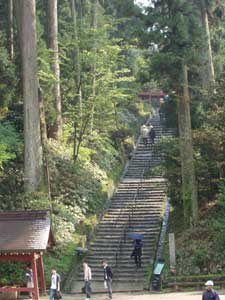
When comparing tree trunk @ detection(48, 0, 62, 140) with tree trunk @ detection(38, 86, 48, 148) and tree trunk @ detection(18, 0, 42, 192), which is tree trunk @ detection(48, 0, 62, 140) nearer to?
tree trunk @ detection(38, 86, 48, 148)

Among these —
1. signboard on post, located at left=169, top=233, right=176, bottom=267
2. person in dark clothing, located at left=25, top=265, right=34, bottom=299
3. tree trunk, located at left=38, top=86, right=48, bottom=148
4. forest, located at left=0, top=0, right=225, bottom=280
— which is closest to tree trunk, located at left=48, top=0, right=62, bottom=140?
forest, located at left=0, top=0, right=225, bottom=280

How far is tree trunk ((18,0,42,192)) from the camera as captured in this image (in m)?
25.6

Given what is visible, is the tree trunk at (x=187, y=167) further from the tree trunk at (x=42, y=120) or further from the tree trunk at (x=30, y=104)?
the tree trunk at (x=42, y=120)

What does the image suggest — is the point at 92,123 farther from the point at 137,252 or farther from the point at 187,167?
the point at 137,252

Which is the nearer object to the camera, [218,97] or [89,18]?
[218,97]

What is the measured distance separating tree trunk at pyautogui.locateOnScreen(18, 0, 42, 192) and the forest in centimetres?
4

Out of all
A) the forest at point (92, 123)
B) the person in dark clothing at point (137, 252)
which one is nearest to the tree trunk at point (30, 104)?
the forest at point (92, 123)

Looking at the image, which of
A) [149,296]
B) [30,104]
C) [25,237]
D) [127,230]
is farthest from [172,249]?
[30,104]

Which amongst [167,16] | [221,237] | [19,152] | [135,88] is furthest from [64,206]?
[135,88]

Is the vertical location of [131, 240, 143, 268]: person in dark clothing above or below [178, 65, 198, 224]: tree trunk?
below

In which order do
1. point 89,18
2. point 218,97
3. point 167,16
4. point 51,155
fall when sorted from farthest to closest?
point 89,18
point 51,155
point 218,97
point 167,16

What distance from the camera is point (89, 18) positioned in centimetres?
4319

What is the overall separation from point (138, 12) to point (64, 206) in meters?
8.82

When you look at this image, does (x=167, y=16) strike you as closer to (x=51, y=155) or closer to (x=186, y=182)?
(x=186, y=182)
